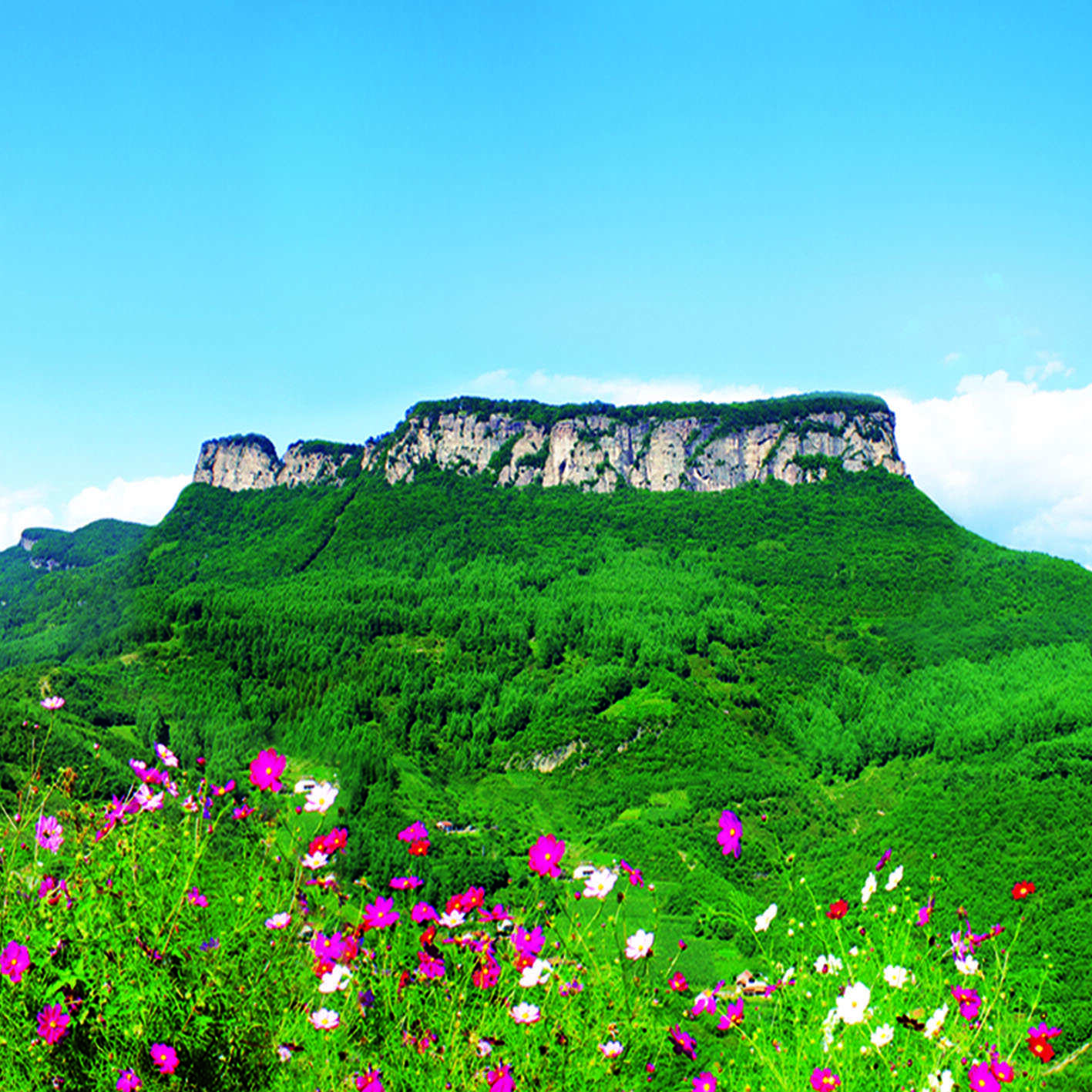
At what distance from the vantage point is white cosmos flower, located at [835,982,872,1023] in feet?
9.86

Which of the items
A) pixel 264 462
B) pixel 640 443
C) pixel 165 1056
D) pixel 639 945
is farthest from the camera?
pixel 264 462

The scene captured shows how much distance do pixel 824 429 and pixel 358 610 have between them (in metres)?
87.8

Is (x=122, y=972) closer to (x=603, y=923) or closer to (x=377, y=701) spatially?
(x=603, y=923)

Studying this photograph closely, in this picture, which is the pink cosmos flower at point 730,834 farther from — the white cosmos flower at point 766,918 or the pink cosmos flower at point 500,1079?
the pink cosmos flower at point 500,1079

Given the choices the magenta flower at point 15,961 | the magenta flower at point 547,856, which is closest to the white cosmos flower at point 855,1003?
the magenta flower at point 547,856

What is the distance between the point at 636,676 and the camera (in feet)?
293

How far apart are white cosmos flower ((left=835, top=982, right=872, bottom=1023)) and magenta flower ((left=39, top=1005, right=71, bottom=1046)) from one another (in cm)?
295

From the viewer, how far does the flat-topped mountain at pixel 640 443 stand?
13725cm

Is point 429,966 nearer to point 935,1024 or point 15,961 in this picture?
point 15,961

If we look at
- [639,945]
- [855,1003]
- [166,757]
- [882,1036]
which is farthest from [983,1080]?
[166,757]

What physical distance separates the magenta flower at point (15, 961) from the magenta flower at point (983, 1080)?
3.46 metres

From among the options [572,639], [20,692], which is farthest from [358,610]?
[20,692]

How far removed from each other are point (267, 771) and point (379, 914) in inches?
33.9

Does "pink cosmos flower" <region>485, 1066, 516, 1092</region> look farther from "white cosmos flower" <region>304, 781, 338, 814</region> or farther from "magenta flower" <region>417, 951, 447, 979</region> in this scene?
"white cosmos flower" <region>304, 781, 338, 814</region>
